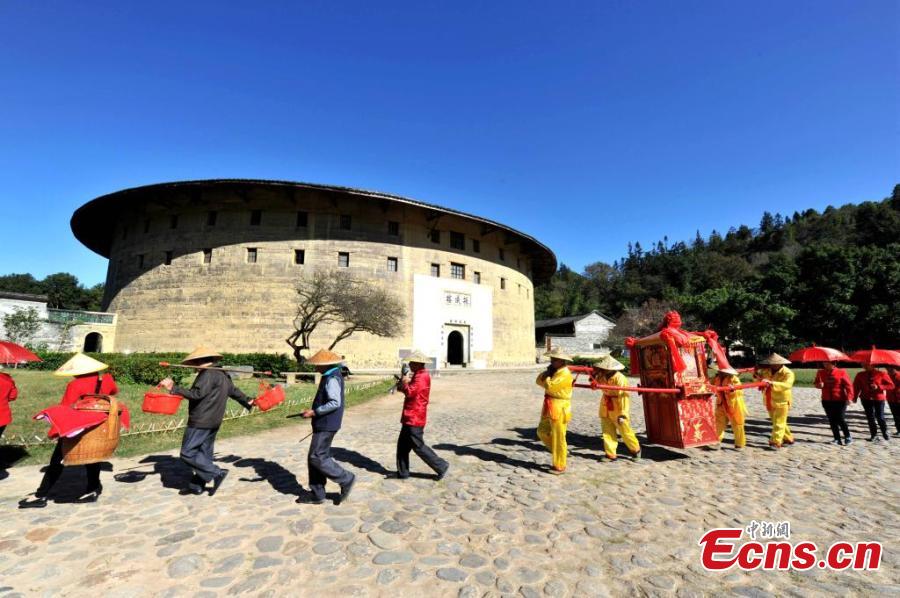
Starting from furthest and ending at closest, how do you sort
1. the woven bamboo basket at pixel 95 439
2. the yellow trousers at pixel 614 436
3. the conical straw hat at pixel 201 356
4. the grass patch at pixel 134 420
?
the grass patch at pixel 134 420 < the yellow trousers at pixel 614 436 < the conical straw hat at pixel 201 356 < the woven bamboo basket at pixel 95 439

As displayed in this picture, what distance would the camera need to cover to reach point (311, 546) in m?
3.15

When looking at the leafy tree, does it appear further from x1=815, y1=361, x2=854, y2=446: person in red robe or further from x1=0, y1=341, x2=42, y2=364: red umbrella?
x1=815, y1=361, x2=854, y2=446: person in red robe

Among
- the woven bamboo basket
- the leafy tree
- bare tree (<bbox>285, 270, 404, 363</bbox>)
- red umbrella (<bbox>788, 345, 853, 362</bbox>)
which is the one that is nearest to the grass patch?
the woven bamboo basket

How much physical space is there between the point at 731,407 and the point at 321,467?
6.32m

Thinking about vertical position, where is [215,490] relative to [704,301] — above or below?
below

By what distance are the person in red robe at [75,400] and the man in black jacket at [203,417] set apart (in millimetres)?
713

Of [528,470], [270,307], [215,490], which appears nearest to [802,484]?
[528,470]

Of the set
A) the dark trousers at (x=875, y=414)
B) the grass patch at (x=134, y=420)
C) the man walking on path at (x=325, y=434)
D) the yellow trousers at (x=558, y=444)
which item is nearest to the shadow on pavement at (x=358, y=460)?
the man walking on path at (x=325, y=434)

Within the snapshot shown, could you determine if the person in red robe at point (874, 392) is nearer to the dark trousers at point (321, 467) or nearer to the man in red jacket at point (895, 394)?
the man in red jacket at point (895, 394)

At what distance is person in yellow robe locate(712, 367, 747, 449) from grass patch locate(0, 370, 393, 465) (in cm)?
732

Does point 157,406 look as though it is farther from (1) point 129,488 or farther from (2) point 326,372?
(2) point 326,372

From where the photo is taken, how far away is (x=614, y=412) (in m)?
5.83

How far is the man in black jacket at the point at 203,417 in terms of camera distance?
424cm

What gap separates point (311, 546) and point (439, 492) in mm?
1637
